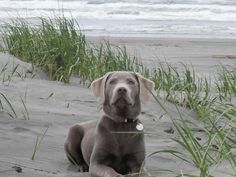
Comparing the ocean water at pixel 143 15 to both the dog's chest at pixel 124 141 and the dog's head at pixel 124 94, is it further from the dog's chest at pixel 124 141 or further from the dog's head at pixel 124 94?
the dog's chest at pixel 124 141

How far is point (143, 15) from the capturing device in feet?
86.3

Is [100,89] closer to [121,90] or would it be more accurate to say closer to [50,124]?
[121,90]

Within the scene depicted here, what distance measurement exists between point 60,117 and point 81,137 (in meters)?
1.03

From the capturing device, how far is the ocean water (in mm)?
20766

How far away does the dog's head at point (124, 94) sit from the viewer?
13.3 ft

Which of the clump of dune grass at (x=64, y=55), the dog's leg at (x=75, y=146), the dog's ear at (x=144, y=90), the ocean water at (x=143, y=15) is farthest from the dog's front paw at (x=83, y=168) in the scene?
the ocean water at (x=143, y=15)

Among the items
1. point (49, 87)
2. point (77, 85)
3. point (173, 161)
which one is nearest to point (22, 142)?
point (173, 161)

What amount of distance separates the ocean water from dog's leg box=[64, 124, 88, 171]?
13.0 m

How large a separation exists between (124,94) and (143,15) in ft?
73.9

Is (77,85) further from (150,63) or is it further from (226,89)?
(150,63)

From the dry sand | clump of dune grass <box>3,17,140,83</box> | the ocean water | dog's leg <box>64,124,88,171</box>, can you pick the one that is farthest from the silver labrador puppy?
the ocean water

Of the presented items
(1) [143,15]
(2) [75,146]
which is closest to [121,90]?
(2) [75,146]

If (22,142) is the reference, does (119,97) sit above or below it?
above

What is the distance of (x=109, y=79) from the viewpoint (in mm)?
4223
